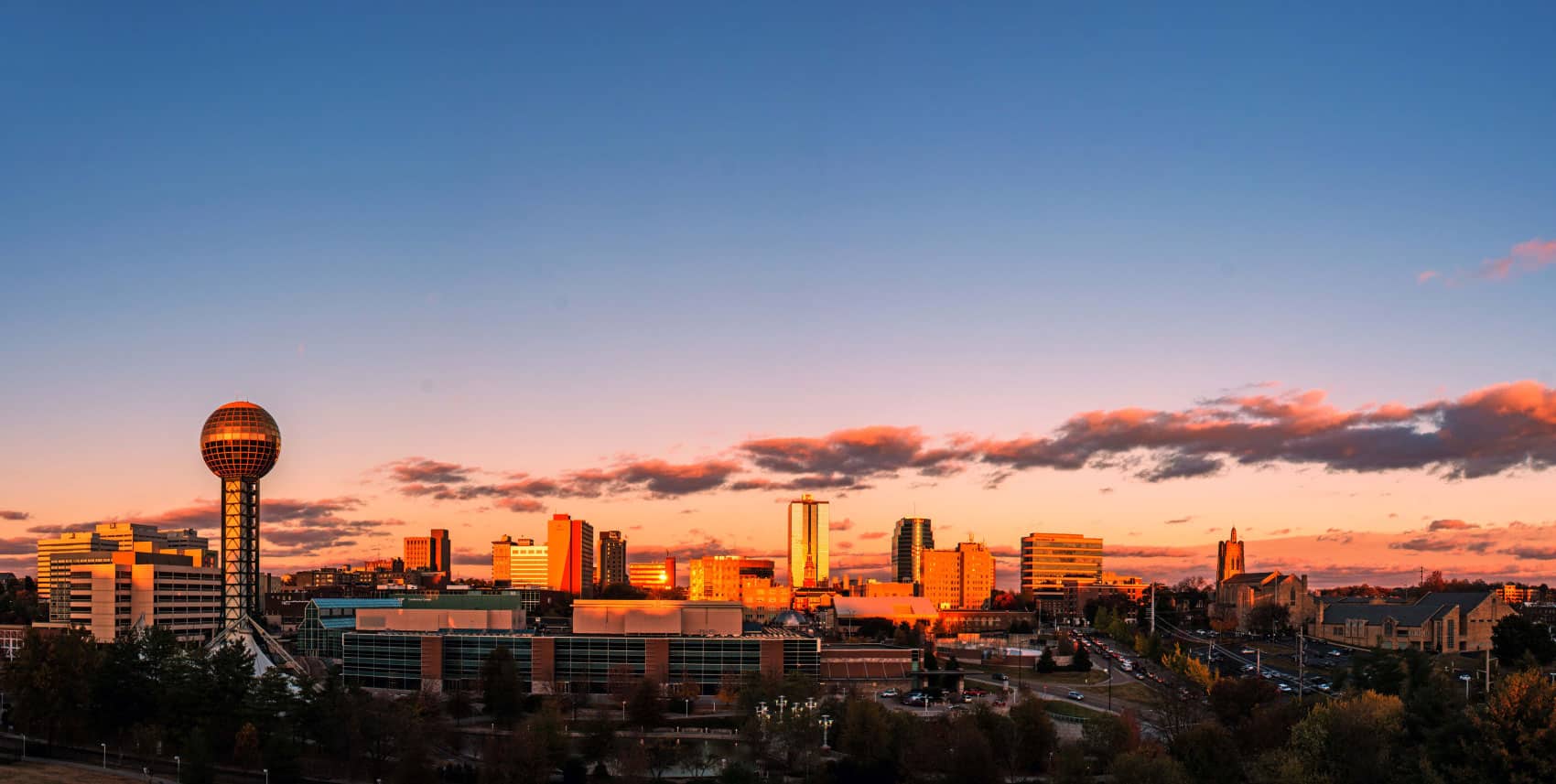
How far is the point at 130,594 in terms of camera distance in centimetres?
16700

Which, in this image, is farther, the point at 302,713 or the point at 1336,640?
the point at 1336,640

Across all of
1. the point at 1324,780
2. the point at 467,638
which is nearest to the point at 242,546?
the point at 467,638

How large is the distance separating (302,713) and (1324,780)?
72781 millimetres

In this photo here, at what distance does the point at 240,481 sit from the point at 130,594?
2101 cm

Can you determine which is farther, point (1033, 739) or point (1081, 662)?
point (1081, 662)

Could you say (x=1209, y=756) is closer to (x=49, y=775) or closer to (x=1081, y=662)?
(x=49, y=775)

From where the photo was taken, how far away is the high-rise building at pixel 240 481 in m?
165

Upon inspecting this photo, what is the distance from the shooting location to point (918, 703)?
402 ft

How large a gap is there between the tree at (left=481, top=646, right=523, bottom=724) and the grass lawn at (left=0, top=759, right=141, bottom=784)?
31.4 meters

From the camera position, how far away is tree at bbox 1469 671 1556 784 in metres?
63.2

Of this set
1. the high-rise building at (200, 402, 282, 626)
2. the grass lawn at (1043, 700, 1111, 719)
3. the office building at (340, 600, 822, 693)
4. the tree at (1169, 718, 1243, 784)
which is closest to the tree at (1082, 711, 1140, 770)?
the tree at (1169, 718, 1243, 784)

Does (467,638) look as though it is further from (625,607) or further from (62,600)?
(62,600)

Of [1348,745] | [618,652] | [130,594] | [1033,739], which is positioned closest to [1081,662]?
[618,652]

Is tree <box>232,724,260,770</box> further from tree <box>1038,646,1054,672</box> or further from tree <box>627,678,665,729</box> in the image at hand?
tree <box>1038,646,1054,672</box>
